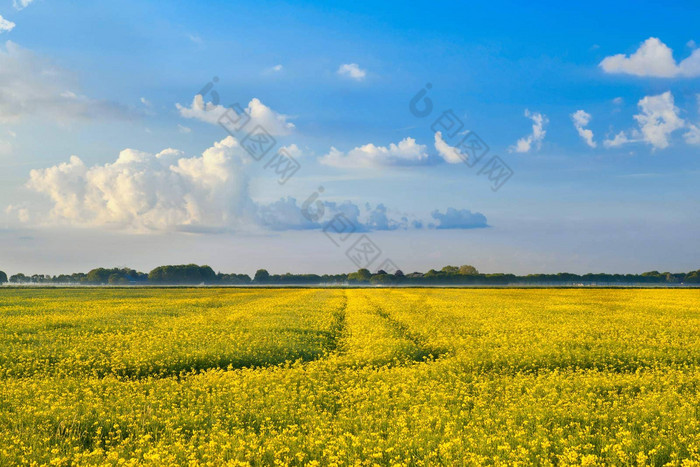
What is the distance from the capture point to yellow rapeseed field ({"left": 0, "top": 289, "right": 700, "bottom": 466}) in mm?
8328

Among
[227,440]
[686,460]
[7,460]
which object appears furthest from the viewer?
[227,440]

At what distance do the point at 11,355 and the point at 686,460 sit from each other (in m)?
20.3

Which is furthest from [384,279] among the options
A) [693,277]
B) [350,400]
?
[350,400]

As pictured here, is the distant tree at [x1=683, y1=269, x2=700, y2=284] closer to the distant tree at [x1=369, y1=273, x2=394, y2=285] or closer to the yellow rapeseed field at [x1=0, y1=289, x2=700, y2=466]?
the distant tree at [x1=369, y1=273, x2=394, y2=285]

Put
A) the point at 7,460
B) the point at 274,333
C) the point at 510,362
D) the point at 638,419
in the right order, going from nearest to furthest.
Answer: the point at 7,460
the point at 638,419
the point at 510,362
the point at 274,333

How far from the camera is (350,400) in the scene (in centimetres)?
1156

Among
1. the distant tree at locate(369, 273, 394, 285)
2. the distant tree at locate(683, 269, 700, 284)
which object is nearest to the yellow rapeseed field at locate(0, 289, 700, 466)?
the distant tree at locate(369, 273, 394, 285)

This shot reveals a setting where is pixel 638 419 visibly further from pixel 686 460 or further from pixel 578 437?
pixel 686 460

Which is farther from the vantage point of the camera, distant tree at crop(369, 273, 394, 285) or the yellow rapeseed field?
distant tree at crop(369, 273, 394, 285)

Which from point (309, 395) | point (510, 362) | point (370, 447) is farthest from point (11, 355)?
point (510, 362)

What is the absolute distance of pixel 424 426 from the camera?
930 centimetres

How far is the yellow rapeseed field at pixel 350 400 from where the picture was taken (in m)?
8.33

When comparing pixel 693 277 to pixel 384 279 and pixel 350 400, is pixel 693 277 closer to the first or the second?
pixel 384 279

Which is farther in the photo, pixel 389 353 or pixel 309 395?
pixel 389 353
